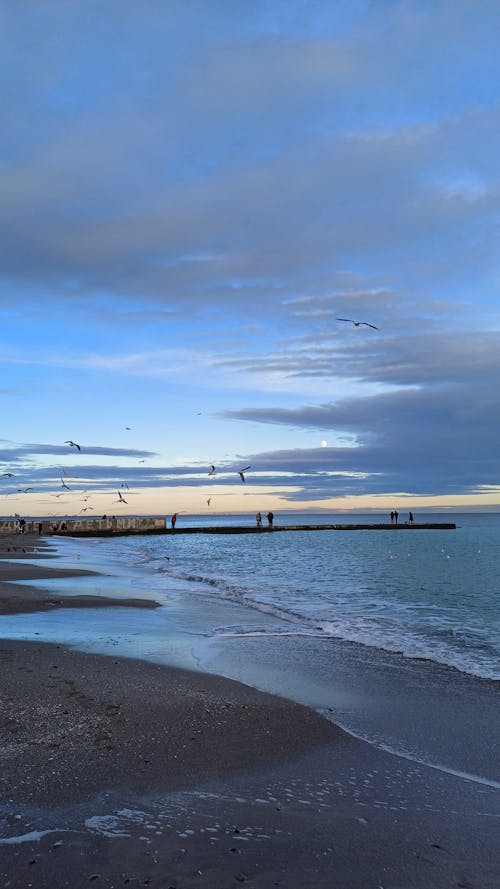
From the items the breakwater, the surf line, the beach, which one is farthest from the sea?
the breakwater

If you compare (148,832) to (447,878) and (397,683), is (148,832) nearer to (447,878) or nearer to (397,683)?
(447,878)

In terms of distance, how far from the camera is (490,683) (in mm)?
10664

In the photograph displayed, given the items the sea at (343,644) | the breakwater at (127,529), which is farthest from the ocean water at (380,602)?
the breakwater at (127,529)

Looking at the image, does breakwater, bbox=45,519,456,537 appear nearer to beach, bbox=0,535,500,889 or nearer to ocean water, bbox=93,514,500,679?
ocean water, bbox=93,514,500,679

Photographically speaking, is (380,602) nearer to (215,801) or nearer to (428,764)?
(428,764)

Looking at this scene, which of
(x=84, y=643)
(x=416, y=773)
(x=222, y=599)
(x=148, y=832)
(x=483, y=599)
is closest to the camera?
(x=148, y=832)

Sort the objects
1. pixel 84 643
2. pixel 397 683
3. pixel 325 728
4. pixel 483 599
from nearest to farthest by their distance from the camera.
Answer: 1. pixel 325 728
2. pixel 397 683
3. pixel 84 643
4. pixel 483 599

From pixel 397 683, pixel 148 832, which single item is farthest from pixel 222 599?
pixel 148 832

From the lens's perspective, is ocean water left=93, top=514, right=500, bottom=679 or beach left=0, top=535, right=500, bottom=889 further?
ocean water left=93, top=514, right=500, bottom=679

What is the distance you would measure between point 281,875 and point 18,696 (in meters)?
5.32

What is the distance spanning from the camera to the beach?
436 cm

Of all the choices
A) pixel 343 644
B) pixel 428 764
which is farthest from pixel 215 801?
pixel 343 644

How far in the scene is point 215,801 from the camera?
216 inches

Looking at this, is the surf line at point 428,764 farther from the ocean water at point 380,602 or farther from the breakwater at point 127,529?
the breakwater at point 127,529
